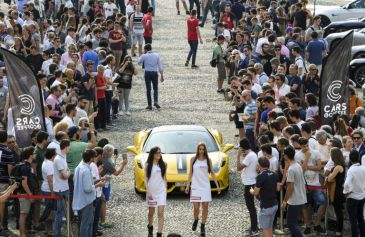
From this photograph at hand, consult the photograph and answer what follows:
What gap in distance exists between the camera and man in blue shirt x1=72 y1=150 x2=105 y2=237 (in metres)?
16.3

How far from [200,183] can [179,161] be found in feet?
7.84

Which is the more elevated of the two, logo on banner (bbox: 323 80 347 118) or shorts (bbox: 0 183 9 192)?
logo on banner (bbox: 323 80 347 118)

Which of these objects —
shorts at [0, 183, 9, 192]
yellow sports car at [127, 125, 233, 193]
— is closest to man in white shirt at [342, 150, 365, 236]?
yellow sports car at [127, 125, 233, 193]

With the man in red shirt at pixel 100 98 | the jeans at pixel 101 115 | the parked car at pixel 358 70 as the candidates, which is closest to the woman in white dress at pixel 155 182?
the man in red shirt at pixel 100 98

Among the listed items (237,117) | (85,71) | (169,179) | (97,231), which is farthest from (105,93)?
(97,231)

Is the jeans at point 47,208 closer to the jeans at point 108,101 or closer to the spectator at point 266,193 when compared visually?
the spectator at point 266,193

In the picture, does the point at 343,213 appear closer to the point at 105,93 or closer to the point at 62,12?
the point at 105,93

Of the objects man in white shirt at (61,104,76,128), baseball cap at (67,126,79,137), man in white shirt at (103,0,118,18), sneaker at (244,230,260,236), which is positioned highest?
baseball cap at (67,126,79,137)

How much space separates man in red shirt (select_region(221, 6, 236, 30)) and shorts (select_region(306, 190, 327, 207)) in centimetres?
1900

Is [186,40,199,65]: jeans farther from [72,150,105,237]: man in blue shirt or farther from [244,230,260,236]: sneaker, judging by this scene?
[72,150,105,237]: man in blue shirt

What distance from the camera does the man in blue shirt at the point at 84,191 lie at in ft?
53.5

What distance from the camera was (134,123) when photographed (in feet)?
88.5

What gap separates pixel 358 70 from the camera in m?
30.2

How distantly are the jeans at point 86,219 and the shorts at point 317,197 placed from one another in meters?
3.76
